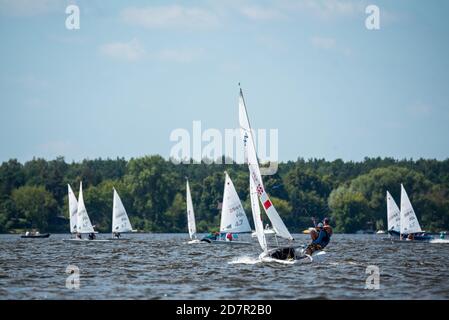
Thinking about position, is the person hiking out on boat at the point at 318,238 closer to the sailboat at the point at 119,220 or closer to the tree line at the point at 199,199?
the sailboat at the point at 119,220

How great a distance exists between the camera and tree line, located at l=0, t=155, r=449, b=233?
147 meters

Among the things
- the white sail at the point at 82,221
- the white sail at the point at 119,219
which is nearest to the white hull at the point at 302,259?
the white sail at the point at 82,221

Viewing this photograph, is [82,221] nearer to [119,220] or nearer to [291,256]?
[119,220]

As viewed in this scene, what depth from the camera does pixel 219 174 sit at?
16550 centimetres

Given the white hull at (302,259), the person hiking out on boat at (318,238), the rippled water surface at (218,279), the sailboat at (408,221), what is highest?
the sailboat at (408,221)

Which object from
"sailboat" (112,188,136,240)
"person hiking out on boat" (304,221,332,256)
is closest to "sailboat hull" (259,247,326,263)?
"person hiking out on boat" (304,221,332,256)

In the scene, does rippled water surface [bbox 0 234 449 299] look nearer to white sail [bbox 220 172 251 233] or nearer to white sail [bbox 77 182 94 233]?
white sail [bbox 220 172 251 233]

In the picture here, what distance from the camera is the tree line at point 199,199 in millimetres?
147250

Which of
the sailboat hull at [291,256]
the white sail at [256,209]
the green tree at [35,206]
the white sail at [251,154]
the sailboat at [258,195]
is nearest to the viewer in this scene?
the white sail at [251,154]
